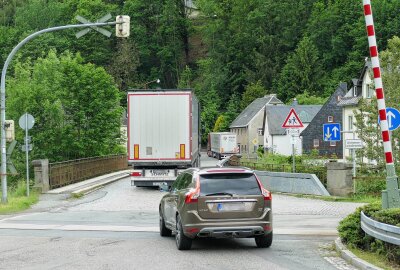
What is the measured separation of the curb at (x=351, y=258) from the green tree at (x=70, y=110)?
3040 centimetres

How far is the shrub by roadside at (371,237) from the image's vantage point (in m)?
9.79

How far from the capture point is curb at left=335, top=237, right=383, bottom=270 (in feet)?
31.2

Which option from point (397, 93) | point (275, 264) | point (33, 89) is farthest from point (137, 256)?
point (33, 89)

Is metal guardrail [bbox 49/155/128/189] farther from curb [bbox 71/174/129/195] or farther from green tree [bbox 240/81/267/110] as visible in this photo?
green tree [bbox 240/81/267/110]


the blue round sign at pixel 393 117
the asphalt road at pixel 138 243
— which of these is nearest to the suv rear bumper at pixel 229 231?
the asphalt road at pixel 138 243

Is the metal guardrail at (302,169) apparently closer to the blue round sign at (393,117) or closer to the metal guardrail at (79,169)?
the blue round sign at (393,117)

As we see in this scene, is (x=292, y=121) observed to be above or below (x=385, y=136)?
above

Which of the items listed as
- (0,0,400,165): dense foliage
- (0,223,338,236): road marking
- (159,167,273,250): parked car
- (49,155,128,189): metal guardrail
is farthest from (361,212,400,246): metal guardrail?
(0,0,400,165): dense foliage

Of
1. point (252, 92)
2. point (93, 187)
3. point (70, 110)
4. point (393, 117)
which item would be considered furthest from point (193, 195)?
point (252, 92)

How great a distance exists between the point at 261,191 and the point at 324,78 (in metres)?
83.0

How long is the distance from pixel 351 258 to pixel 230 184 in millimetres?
2851

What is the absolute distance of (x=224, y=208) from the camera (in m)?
12.1

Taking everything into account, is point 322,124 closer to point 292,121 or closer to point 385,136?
point 292,121

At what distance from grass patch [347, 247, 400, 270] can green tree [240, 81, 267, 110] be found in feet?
287
